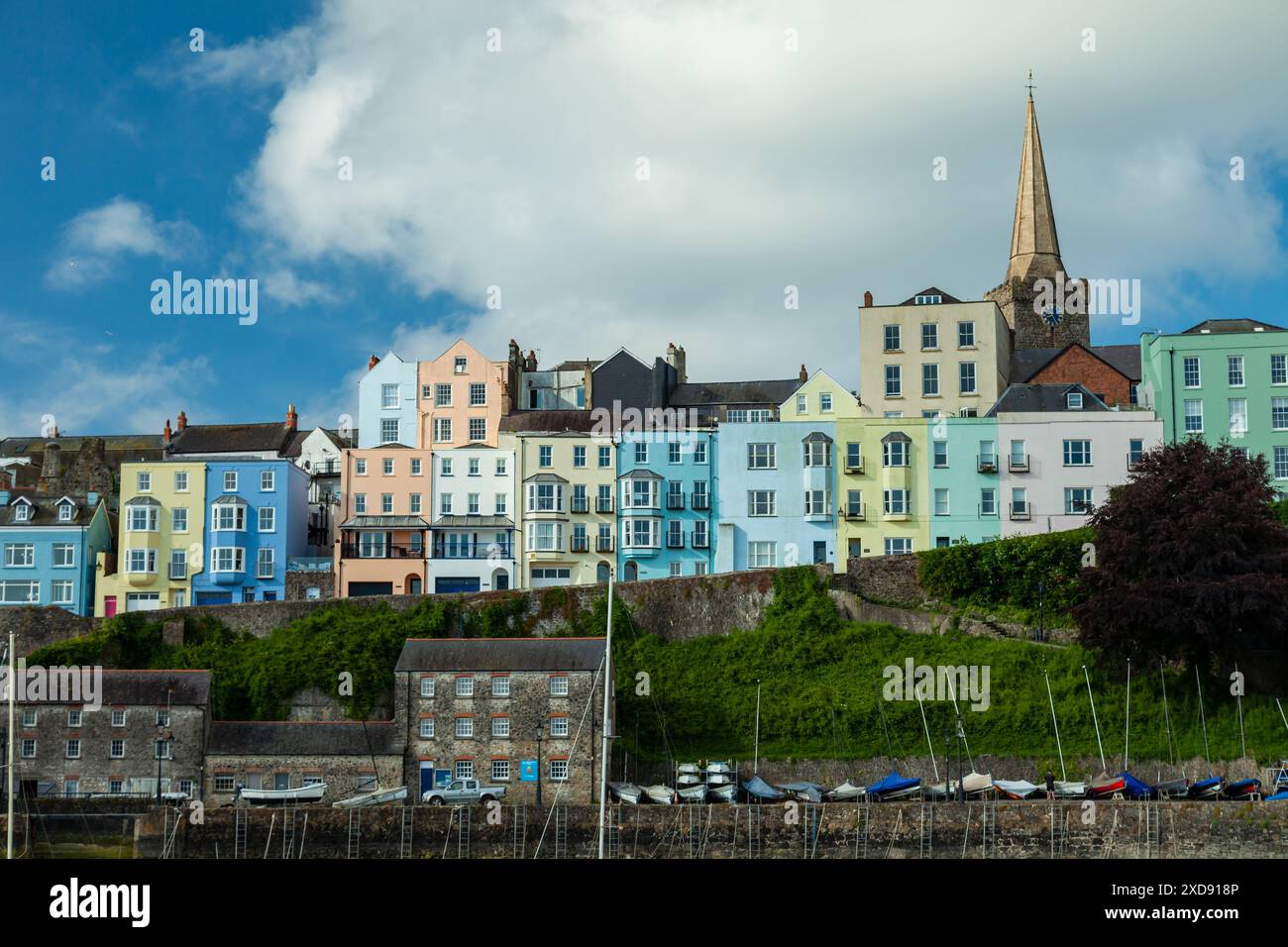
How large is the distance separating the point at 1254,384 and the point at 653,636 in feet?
84.1

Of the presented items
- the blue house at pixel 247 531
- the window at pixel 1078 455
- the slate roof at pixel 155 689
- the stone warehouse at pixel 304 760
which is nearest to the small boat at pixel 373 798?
the stone warehouse at pixel 304 760

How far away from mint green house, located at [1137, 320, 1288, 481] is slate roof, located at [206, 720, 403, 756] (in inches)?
1259

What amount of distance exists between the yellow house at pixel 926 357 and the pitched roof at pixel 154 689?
28903 millimetres

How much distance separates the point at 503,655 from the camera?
1720 inches

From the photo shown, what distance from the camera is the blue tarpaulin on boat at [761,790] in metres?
40.0

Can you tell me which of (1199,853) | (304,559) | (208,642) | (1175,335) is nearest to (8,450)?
(304,559)

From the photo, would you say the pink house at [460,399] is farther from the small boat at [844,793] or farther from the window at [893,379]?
the small boat at [844,793]

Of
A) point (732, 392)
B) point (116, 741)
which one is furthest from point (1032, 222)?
point (116, 741)

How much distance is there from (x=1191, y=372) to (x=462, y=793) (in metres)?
33.0

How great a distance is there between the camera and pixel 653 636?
160 ft

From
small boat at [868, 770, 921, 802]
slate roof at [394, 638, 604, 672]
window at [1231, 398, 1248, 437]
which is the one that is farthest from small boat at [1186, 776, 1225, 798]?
window at [1231, 398, 1248, 437]

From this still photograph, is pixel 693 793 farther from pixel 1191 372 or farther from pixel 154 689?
pixel 1191 372

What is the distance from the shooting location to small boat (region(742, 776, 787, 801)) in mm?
40000
